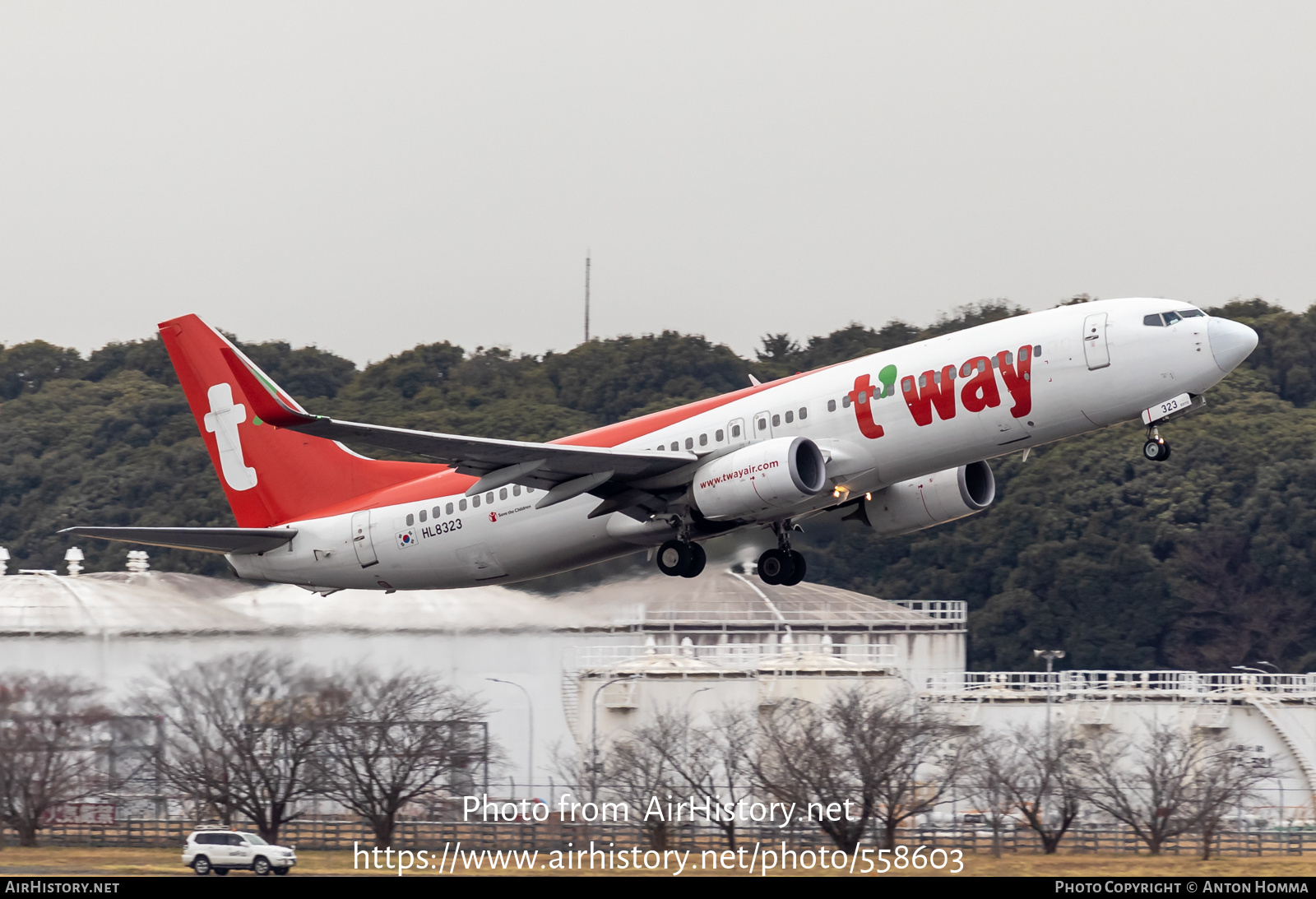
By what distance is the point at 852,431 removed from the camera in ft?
116

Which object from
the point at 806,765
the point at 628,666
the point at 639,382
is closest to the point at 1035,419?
the point at 806,765

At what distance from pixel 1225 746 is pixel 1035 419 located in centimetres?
3316

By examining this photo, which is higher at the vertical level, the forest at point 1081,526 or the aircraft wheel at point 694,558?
the forest at point 1081,526

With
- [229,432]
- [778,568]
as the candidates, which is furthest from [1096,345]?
[229,432]

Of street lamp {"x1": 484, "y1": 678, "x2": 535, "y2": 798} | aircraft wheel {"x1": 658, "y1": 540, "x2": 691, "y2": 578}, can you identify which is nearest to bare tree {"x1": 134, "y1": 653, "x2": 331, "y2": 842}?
street lamp {"x1": 484, "y1": 678, "x2": 535, "y2": 798}

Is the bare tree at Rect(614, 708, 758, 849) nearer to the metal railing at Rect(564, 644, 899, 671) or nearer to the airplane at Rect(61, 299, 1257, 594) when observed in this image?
the metal railing at Rect(564, 644, 899, 671)

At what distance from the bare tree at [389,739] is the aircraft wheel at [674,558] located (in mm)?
11703

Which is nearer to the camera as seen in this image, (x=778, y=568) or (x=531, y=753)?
(x=778, y=568)

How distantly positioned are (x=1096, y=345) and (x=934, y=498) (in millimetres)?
6180

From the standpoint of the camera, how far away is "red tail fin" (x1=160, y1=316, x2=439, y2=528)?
42.1 m

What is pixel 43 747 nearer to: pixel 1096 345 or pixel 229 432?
pixel 229 432

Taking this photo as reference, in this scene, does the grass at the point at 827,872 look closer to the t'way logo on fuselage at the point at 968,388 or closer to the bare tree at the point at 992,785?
the bare tree at the point at 992,785

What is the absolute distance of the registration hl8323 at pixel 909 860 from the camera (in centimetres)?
4444

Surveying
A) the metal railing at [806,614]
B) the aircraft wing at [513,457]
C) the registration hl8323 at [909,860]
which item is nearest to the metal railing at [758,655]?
the metal railing at [806,614]
